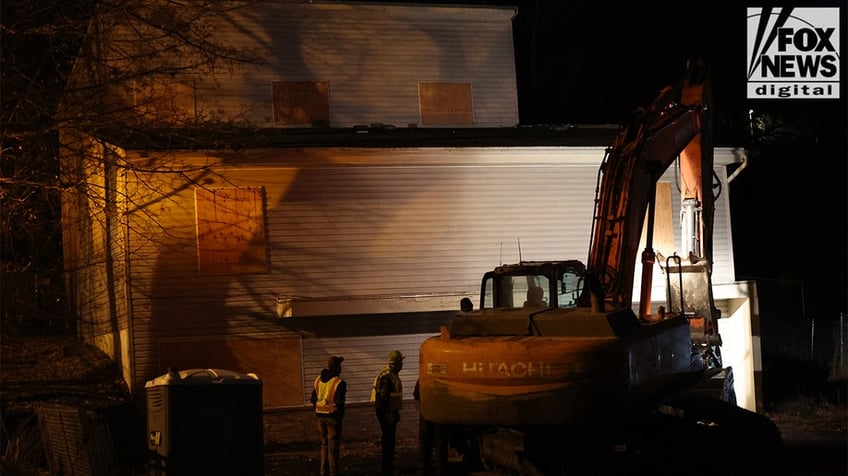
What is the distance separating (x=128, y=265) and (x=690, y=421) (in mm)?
10791

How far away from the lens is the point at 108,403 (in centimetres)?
1772

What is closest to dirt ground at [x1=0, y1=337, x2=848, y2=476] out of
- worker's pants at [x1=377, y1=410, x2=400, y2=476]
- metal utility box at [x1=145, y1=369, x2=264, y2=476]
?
worker's pants at [x1=377, y1=410, x2=400, y2=476]

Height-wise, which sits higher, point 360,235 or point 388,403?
point 360,235

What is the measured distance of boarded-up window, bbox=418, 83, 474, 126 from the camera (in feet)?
77.2

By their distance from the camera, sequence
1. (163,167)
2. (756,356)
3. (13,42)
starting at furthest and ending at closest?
(756,356)
(163,167)
(13,42)

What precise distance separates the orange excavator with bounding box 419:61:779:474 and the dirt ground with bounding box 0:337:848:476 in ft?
6.09

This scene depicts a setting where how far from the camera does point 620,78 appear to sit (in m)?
37.7

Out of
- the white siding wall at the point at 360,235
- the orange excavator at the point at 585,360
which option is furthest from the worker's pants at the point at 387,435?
the white siding wall at the point at 360,235

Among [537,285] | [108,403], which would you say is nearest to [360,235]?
[108,403]

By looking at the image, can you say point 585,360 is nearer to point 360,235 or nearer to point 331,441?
point 331,441

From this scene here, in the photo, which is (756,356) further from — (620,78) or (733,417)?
(620,78)

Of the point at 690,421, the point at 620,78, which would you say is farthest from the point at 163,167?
the point at 620,78

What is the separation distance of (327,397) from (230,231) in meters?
5.79

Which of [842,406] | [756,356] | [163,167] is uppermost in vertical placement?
[163,167]
